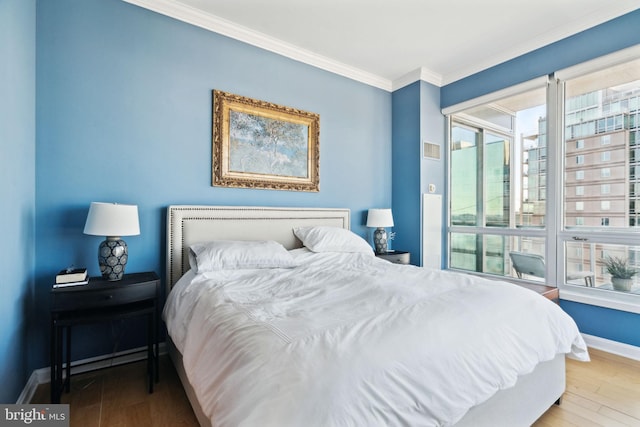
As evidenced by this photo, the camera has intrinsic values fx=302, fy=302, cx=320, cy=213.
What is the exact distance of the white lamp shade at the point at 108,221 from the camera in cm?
192

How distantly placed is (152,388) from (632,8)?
14.9ft

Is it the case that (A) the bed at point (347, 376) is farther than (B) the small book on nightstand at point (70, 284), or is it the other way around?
(B) the small book on nightstand at point (70, 284)

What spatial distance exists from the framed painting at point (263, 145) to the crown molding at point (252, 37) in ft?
1.85

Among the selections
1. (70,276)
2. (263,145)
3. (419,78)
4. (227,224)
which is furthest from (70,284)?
(419,78)

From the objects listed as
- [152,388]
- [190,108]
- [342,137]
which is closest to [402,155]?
[342,137]

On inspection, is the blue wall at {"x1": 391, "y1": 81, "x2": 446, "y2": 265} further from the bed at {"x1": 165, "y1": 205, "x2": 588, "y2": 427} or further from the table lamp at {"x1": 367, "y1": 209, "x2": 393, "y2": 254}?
the bed at {"x1": 165, "y1": 205, "x2": 588, "y2": 427}

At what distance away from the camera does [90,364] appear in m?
2.18

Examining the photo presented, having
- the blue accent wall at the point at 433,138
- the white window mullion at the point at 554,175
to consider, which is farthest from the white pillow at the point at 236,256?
the white window mullion at the point at 554,175

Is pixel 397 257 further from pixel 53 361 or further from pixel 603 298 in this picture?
pixel 53 361

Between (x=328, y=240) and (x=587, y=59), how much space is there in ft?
9.22

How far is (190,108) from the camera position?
2590 millimetres

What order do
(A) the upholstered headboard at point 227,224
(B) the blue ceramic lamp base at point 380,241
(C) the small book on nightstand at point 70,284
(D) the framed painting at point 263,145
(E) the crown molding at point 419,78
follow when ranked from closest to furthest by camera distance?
1. (C) the small book on nightstand at point 70,284
2. (A) the upholstered headboard at point 227,224
3. (D) the framed painting at point 263,145
4. (B) the blue ceramic lamp base at point 380,241
5. (E) the crown molding at point 419,78

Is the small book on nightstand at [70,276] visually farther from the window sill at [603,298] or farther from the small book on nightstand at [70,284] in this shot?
the window sill at [603,298]

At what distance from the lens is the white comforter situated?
862 millimetres
